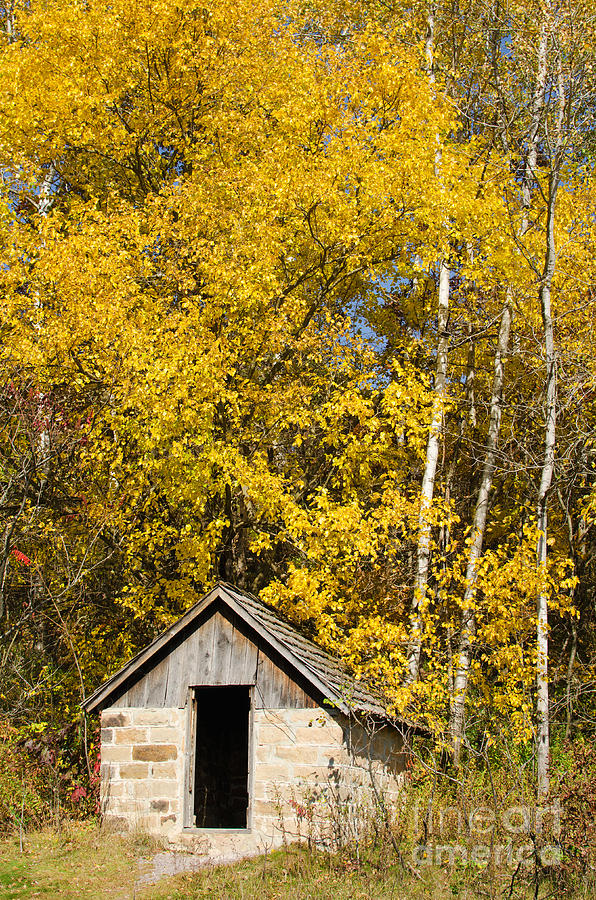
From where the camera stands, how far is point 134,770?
1261 centimetres

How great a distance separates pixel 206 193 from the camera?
16.4m

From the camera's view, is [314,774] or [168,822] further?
[168,822]

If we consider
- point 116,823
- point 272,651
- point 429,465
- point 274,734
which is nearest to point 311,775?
point 274,734

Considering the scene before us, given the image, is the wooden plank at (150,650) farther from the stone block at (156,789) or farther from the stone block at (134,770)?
the stone block at (156,789)

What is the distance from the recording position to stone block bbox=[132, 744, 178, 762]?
492 inches

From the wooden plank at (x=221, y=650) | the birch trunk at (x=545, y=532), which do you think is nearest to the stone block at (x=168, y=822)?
the wooden plank at (x=221, y=650)

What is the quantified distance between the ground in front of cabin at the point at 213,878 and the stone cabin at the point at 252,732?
2.09 ft

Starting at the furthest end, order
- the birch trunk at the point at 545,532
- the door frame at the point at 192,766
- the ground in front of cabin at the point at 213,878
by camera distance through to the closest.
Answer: the door frame at the point at 192,766 → the birch trunk at the point at 545,532 → the ground in front of cabin at the point at 213,878

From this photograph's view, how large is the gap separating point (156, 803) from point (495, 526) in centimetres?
895

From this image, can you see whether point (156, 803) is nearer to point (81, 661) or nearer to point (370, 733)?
point (370, 733)

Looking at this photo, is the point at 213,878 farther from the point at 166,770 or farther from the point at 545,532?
the point at 545,532

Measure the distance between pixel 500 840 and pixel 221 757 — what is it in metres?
8.10

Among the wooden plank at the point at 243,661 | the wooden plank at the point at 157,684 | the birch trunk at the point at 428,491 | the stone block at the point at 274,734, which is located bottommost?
the stone block at the point at 274,734

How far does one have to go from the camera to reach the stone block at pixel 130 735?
12.7 meters
